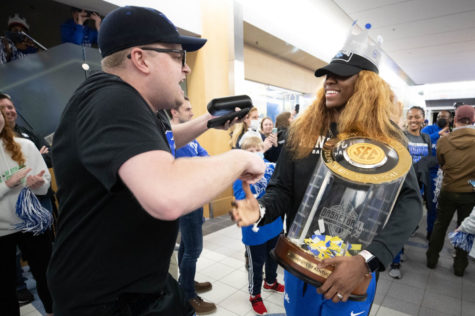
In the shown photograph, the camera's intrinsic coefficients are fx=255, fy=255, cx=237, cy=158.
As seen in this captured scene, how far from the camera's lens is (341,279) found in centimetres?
81

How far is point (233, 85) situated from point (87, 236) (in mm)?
3983

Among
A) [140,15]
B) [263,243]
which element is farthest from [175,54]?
[263,243]

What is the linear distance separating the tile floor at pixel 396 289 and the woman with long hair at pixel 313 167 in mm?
1377

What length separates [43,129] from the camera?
117 inches

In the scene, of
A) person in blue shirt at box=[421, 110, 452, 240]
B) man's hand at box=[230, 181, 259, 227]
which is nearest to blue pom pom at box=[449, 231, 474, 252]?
person in blue shirt at box=[421, 110, 452, 240]

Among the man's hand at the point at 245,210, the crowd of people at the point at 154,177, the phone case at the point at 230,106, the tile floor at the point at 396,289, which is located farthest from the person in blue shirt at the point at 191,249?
the man's hand at the point at 245,210

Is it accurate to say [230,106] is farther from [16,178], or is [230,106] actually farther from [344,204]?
[16,178]

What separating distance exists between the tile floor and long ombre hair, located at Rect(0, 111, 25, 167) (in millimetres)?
1380

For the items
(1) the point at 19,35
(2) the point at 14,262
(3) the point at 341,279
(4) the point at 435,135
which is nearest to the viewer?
(3) the point at 341,279

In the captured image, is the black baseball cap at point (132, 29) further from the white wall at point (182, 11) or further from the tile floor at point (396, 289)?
the white wall at point (182, 11)

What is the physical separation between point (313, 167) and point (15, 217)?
2.00 metres

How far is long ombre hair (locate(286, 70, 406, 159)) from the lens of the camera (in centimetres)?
103

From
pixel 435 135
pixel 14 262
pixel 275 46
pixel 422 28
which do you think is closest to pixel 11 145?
pixel 14 262

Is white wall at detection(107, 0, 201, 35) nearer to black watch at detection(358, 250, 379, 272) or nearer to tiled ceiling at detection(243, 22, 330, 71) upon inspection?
tiled ceiling at detection(243, 22, 330, 71)
